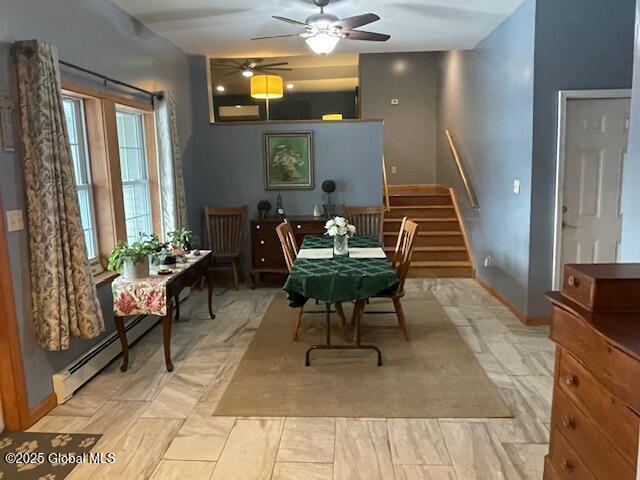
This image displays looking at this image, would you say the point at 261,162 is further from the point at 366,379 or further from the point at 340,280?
the point at 366,379

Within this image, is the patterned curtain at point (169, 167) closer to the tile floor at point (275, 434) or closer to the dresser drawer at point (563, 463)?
the tile floor at point (275, 434)

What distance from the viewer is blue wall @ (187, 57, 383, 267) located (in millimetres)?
5801

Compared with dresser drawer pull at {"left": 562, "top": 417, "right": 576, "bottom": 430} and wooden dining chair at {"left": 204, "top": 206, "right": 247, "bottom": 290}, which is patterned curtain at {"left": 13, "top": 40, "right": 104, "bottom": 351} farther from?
wooden dining chair at {"left": 204, "top": 206, "right": 247, "bottom": 290}

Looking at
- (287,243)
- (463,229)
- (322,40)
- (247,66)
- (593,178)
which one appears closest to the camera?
(322,40)

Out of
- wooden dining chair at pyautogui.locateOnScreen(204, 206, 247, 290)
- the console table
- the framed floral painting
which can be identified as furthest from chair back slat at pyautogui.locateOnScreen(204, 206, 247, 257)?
the console table

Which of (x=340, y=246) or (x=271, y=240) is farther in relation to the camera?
(x=271, y=240)

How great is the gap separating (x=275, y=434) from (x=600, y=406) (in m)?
1.64

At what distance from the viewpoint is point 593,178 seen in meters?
4.06

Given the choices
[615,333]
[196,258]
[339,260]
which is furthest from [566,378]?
[196,258]

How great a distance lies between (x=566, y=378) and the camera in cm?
174

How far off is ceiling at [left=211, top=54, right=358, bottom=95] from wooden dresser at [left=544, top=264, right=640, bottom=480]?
24.1 feet

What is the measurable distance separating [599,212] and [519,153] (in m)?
0.86

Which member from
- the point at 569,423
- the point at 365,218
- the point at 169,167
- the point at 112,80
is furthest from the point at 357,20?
the point at 569,423

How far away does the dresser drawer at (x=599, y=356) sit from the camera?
4.15 feet
